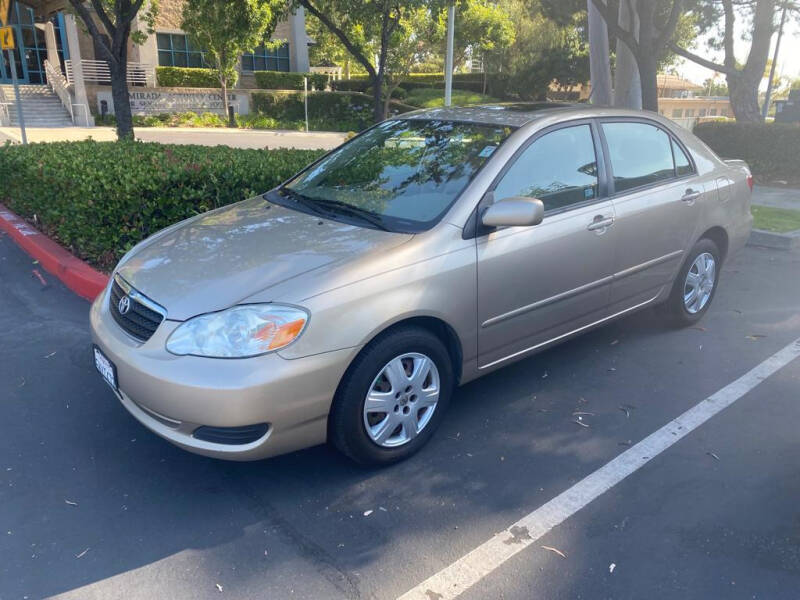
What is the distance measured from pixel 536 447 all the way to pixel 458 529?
32.2 inches

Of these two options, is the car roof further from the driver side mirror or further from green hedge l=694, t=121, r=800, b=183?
green hedge l=694, t=121, r=800, b=183

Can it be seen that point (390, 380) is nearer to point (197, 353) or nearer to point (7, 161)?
point (197, 353)

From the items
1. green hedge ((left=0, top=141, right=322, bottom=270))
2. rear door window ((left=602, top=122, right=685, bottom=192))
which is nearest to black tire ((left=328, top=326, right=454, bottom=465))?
rear door window ((left=602, top=122, right=685, bottom=192))

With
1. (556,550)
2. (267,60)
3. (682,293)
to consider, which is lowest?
(556,550)

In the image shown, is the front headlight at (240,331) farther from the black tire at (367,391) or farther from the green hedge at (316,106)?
the green hedge at (316,106)

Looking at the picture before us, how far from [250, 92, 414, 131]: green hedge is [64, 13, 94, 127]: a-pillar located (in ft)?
26.2

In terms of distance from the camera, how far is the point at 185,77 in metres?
30.6

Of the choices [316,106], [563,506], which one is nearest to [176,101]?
[316,106]

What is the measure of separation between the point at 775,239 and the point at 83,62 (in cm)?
2865

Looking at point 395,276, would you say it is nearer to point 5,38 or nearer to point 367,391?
point 367,391

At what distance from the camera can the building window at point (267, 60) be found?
117 feet

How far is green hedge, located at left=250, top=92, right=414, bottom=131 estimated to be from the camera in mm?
31453

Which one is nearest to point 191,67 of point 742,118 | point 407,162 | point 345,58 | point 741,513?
point 345,58

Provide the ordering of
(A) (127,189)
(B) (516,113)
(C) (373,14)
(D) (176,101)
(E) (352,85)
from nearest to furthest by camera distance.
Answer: (B) (516,113) → (A) (127,189) → (C) (373,14) → (D) (176,101) → (E) (352,85)
